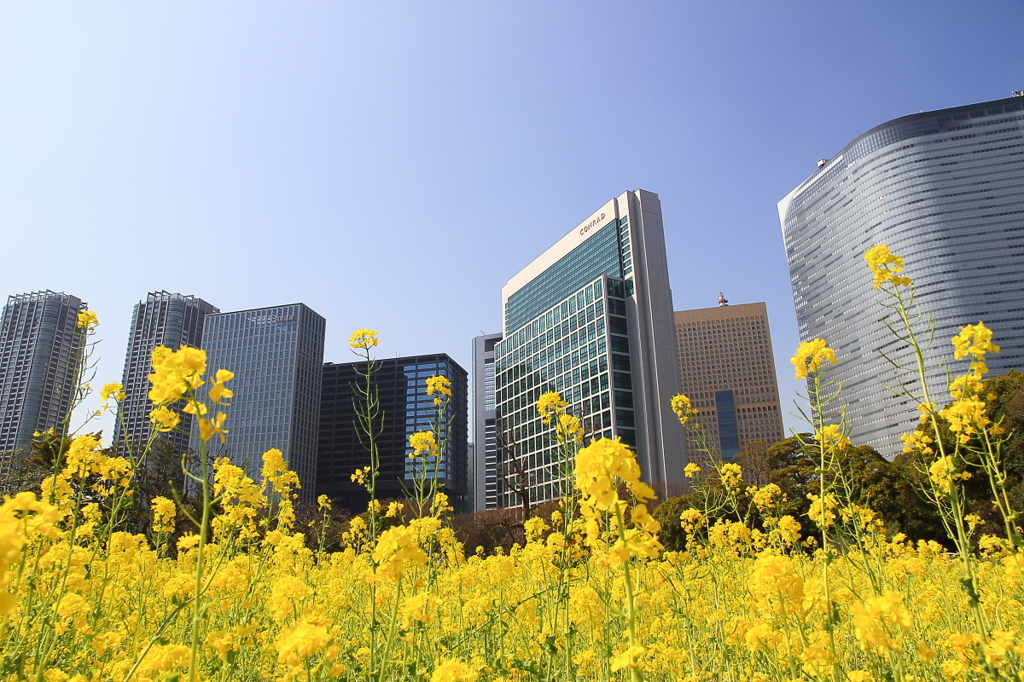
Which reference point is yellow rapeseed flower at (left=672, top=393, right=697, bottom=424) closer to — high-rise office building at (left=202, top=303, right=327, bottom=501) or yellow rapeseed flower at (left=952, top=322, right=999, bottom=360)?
yellow rapeseed flower at (left=952, top=322, right=999, bottom=360)

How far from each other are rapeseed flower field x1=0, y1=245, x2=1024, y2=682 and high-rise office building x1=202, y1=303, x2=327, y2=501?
84.0m

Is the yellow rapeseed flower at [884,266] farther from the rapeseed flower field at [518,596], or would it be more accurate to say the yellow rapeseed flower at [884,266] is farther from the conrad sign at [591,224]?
the conrad sign at [591,224]

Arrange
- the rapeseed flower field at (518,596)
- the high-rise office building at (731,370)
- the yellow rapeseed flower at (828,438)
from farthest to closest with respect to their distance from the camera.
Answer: the high-rise office building at (731,370) < the yellow rapeseed flower at (828,438) < the rapeseed flower field at (518,596)

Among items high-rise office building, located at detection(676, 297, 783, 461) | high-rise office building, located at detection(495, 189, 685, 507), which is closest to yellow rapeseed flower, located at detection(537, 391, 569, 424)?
high-rise office building, located at detection(495, 189, 685, 507)

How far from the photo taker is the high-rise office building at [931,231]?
7725 cm

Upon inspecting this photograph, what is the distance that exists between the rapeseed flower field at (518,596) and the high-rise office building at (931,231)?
270ft

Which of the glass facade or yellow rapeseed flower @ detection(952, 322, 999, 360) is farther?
the glass facade

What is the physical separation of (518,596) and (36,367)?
53.3 ft

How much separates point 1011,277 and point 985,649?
341 ft

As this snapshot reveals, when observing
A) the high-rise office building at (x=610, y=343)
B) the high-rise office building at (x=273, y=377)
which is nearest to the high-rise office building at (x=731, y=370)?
the high-rise office building at (x=610, y=343)

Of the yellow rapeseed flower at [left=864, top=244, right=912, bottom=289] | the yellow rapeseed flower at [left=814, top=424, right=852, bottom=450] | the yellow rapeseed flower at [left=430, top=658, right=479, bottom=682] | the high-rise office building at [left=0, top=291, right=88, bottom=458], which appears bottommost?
the yellow rapeseed flower at [left=430, top=658, right=479, bottom=682]

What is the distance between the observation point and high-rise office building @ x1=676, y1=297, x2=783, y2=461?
125 meters

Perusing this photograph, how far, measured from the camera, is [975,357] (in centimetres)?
258

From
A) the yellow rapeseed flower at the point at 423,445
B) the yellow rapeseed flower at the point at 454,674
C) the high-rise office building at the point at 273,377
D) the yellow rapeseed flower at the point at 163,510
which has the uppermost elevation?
the high-rise office building at the point at 273,377
